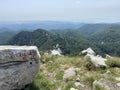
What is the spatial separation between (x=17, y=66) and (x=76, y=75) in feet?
12.5

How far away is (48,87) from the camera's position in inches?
443

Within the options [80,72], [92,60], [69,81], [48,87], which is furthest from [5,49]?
[92,60]

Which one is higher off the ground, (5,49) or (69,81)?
(5,49)

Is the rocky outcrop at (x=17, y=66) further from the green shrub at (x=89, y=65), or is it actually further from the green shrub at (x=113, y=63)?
the green shrub at (x=113, y=63)

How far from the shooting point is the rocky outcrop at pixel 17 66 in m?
9.81

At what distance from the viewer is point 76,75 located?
42.0ft

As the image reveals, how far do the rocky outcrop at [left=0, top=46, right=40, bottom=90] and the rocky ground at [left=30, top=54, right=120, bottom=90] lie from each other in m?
0.81

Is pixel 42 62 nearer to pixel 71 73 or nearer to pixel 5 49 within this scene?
pixel 71 73

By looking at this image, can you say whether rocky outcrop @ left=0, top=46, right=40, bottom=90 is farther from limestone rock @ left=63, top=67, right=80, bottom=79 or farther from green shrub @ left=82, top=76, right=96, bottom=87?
green shrub @ left=82, top=76, right=96, bottom=87

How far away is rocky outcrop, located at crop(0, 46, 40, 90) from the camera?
9812 millimetres

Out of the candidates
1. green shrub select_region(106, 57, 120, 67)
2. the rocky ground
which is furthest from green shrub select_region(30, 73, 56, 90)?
green shrub select_region(106, 57, 120, 67)

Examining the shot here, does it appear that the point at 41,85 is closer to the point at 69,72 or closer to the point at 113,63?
the point at 69,72

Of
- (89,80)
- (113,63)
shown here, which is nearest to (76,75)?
(89,80)

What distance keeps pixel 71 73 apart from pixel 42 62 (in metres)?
4.14
